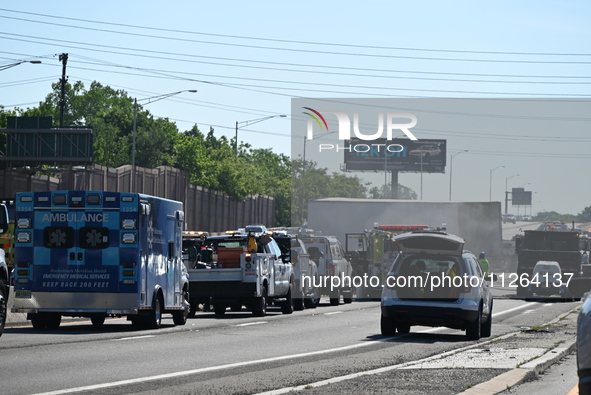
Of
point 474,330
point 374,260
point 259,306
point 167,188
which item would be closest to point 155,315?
point 259,306

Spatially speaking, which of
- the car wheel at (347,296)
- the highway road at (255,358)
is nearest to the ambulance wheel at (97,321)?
the highway road at (255,358)

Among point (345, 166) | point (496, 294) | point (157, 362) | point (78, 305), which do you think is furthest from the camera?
point (345, 166)

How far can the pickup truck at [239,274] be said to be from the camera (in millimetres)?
26531

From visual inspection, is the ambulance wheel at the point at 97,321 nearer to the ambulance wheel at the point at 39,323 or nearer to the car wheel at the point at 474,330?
the ambulance wheel at the point at 39,323

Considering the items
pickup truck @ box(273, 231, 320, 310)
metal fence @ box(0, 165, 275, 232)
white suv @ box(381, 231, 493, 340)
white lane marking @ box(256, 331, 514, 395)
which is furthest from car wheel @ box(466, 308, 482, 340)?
A: metal fence @ box(0, 165, 275, 232)

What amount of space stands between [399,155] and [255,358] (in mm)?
133385

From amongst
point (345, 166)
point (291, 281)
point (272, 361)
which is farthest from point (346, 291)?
point (345, 166)

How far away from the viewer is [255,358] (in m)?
15.4

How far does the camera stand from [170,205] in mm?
22484

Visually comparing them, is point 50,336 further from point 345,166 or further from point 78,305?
point 345,166

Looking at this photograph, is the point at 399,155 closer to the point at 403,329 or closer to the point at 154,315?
the point at 403,329

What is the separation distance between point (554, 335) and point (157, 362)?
9216 mm

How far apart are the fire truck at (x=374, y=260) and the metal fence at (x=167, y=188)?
20.6m

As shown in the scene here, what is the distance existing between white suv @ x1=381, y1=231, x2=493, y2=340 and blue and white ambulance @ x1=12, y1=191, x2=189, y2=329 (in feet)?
15.8
